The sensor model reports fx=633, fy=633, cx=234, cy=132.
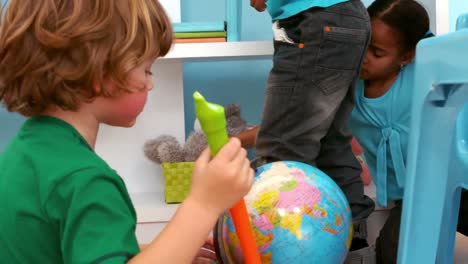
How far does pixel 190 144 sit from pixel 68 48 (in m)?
1.10

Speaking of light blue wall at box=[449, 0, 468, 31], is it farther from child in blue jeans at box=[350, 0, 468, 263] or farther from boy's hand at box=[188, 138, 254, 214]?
boy's hand at box=[188, 138, 254, 214]

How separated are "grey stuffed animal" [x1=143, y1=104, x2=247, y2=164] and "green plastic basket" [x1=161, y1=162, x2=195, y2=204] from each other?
38 millimetres

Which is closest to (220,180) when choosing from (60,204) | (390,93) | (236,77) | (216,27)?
(60,204)

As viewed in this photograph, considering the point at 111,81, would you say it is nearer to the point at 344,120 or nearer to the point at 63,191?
the point at 63,191

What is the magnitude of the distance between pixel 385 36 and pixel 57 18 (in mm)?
962

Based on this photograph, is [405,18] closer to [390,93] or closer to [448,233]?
[390,93]

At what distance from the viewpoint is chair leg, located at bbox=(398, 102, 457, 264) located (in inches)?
33.3

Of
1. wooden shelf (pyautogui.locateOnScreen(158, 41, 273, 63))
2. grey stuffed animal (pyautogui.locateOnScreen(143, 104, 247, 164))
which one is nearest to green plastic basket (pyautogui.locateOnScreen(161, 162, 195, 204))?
grey stuffed animal (pyautogui.locateOnScreen(143, 104, 247, 164))

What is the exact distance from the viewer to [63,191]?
71 centimetres

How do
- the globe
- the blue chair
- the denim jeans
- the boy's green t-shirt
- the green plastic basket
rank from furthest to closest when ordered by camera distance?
the green plastic basket < the denim jeans < the globe < the blue chair < the boy's green t-shirt

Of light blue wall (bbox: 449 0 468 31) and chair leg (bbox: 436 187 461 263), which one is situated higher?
light blue wall (bbox: 449 0 468 31)

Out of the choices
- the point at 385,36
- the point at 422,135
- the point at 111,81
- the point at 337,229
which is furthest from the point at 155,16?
the point at 385,36

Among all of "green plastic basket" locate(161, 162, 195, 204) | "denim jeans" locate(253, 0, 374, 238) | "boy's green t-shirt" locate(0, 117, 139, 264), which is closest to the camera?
"boy's green t-shirt" locate(0, 117, 139, 264)

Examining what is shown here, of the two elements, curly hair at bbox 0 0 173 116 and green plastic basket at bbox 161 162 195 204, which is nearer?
curly hair at bbox 0 0 173 116
